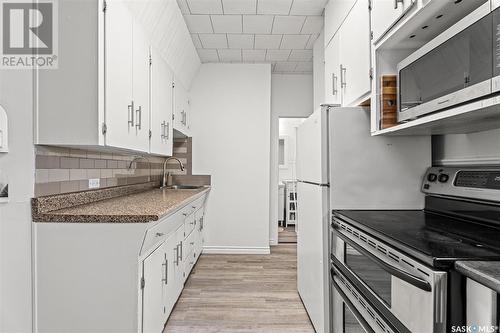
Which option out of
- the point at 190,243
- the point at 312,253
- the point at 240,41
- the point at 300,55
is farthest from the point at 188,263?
the point at 300,55

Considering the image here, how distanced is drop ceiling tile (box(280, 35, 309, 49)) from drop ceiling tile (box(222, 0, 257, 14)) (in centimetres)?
71

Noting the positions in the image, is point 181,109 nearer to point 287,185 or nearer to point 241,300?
point 241,300

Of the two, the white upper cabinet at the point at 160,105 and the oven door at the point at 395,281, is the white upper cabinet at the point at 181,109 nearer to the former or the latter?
the white upper cabinet at the point at 160,105

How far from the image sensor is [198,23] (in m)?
3.56

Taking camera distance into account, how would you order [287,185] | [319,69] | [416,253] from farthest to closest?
[287,185] → [319,69] → [416,253]

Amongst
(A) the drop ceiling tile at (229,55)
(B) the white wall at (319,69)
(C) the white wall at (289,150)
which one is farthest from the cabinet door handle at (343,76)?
(C) the white wall at (289,150)

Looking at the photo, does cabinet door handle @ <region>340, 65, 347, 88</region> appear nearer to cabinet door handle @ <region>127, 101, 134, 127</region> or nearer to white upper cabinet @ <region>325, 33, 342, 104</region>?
white upper cabinet @ <region>325, 33, 342, 104</region>

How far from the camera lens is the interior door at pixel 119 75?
1856mm

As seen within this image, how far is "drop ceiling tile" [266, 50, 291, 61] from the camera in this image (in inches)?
170

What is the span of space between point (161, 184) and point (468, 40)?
3894 millimetres

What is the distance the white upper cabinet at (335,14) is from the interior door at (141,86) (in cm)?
146

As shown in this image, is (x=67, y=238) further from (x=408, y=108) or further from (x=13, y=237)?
(x=408, y=108)

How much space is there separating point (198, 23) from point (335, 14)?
4.74ft

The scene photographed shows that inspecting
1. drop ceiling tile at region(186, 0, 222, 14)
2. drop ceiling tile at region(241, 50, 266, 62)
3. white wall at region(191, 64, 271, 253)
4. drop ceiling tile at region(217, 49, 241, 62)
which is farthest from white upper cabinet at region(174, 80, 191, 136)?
drop ceiling tile at region(241, 50, 266, 62)
